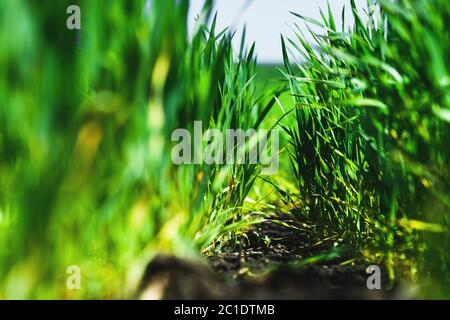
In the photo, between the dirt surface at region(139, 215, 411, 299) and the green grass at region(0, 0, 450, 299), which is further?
the dirt surface at region(139, 215, 411, 299)

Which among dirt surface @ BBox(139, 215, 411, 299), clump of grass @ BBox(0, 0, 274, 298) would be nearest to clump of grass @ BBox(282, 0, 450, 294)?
dirt surface @ BBox(139, 215, 411, 299)

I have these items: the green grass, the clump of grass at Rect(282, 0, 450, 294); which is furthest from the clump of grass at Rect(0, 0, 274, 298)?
the clump of grass at Rect(282, 0, 450, 294)

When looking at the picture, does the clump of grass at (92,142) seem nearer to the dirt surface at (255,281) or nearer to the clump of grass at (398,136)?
the dirt surface at (255,281)

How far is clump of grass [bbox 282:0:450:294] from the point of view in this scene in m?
1.17

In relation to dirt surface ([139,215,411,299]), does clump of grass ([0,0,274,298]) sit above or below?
above

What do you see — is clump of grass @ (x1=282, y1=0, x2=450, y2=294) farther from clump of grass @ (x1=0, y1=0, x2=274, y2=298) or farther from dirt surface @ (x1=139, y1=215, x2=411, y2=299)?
clump of grass @ (x1=0, y1=0, x2=274, y2=298)

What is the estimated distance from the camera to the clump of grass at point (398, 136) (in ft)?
3.83

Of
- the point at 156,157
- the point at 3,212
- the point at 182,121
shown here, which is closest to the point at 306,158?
the point at 182,121

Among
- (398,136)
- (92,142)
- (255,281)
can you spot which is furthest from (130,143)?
(398,136)

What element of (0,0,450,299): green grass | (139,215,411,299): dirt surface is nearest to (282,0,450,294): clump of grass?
(0,0,450,299): green grass

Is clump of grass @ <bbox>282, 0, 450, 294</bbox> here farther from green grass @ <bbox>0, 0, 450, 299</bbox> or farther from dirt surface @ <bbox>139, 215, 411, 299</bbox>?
dirt surface @ <bbox>139, 215, 411, 299</bbox>

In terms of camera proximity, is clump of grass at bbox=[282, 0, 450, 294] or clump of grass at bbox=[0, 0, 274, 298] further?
clump of grass at bbox=[282, 0, 450, 294]
